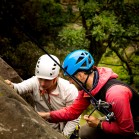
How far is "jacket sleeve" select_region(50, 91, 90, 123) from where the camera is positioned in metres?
5.42

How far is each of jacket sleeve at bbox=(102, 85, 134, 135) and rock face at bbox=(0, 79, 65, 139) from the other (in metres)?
1.00

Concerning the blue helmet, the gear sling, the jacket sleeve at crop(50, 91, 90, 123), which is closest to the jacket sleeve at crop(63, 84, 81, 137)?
the jacket sleeve at crop(50, 91, 90, 123)

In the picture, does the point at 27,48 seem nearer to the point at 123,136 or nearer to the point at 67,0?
the point at 67,0

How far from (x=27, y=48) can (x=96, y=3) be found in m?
5.88

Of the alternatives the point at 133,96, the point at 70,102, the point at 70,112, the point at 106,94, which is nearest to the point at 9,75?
the point at 70,102

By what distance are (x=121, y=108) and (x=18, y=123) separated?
4.90 feet

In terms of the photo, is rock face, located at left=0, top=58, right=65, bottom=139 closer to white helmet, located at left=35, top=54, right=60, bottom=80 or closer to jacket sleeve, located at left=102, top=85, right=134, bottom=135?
jacket sleeve, located at left=102, top=85, right=134, bottom=135

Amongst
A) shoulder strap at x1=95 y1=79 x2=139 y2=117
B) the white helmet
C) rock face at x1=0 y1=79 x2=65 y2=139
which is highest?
rock face at x1=0 y1=79 x2=65 y2=139

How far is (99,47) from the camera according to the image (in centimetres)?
1138

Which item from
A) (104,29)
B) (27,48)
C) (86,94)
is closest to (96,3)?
(104,29)

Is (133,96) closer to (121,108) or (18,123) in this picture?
(121,108)

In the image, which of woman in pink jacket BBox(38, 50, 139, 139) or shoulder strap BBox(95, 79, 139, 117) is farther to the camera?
shoulder strap BBox(95, 79, 139, 117)

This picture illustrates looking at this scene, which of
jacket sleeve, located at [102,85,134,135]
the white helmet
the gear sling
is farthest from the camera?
the white helmet

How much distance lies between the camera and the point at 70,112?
18.1ft
